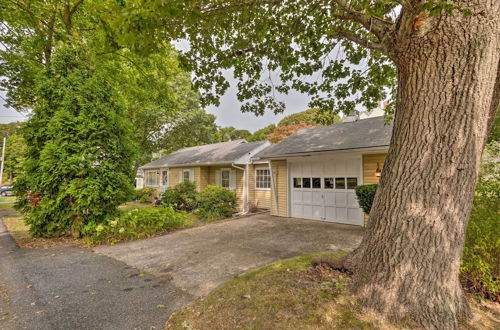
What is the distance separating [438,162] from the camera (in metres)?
2.21

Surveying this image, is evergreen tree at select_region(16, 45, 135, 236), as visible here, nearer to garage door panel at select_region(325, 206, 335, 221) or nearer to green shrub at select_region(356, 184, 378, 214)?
garage door panel at select_region(325, 206, 335, 221)

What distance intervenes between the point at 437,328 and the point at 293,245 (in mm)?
3621

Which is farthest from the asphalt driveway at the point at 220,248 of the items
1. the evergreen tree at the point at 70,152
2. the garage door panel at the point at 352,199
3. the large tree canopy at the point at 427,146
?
the large tree canopy at the point at 427,146

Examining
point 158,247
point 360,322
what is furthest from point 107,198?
point 360,322

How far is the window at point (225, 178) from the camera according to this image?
1320 cm

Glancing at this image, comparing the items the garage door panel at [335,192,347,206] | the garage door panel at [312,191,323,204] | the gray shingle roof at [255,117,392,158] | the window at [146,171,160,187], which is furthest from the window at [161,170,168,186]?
the garage door panel at [335,192,347,206]

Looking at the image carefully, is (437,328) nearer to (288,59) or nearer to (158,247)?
(288,59)

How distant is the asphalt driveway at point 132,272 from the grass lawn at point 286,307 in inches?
16.3

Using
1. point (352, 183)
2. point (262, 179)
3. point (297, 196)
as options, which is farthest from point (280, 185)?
point (352, 183)

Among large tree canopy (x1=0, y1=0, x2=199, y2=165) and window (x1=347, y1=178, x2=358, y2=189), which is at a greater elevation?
large tree canopy (x1=0, y1=0, x2=199, y2=165)

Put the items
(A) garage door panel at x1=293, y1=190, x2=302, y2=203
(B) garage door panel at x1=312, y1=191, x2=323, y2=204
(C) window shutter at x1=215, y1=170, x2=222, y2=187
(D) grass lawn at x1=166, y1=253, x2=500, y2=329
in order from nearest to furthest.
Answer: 1. (D) grass lawn at x1=166, y1=253, x2=500, y2=329
2. (B) garage door panel at x1=312, y1=191, x2=323, y2=204
3. (A) garage door panel at x1=293, y1=190, x2=302, y2=203
4. (C) window shutter at x1=215, y1=170, x2=222, y2=187

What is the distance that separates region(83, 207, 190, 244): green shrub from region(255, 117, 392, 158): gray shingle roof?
4548 millimetres

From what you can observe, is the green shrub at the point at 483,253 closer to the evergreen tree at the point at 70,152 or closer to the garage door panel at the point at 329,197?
the garage door panel at the point at 329,197

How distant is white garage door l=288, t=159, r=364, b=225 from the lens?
7.95m
